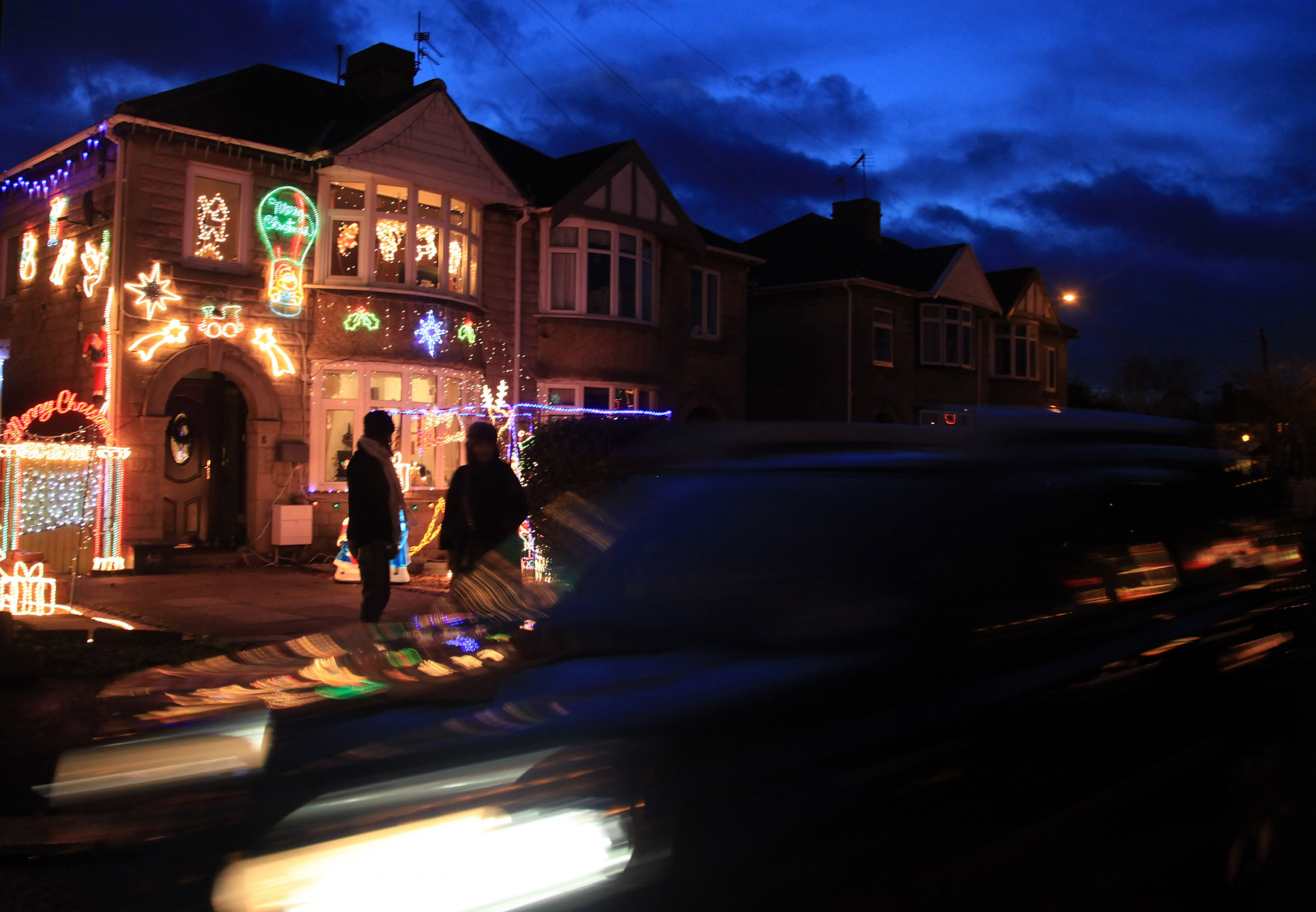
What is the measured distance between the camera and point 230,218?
15.0 m

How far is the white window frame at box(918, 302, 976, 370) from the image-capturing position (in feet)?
93.8

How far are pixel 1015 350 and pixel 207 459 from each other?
24.4 metres

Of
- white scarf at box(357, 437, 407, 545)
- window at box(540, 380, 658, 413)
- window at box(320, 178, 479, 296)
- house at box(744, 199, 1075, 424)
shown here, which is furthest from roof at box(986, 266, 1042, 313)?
white scarf at box(357, 437, 407, 545)

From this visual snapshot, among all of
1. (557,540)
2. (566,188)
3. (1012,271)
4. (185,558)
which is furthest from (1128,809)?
(1012,271)

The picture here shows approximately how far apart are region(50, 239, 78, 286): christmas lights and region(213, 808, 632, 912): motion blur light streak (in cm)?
1513

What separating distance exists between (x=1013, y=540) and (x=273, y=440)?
13783 millimetres

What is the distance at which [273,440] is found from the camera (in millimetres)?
15078

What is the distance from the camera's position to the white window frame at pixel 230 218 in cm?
1450

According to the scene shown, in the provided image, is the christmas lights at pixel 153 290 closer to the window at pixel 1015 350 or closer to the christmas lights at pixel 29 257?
the christmas lights at pixel 29 257

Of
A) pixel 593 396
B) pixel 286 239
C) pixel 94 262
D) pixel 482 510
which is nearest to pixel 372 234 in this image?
pixel 286 239

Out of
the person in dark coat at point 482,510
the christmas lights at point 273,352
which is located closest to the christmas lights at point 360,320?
the christmas lights at point 273,352

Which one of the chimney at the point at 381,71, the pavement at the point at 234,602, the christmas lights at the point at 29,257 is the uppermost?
the chimney at the point at 381,71

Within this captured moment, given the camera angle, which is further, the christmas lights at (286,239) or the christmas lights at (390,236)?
the christmas lights at (390,236)

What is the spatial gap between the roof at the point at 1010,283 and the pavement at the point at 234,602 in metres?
24.0
